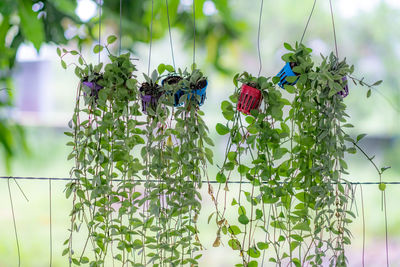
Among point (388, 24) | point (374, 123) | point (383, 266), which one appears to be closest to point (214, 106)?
point (374, 123)

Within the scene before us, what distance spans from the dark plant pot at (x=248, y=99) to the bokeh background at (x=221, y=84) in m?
1.41

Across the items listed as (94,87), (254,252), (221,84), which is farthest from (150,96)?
(221,84)

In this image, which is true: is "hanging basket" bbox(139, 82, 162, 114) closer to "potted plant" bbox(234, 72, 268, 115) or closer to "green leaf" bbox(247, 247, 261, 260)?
"potted plant" bbox(234, 72, 268, 115)

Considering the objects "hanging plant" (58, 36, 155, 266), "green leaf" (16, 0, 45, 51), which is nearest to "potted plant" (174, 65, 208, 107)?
"hanging plant" (58, 36, 155, 266)

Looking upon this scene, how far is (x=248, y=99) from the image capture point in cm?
79

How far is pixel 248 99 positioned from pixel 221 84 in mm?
1866

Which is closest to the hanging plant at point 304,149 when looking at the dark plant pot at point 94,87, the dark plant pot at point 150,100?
the dark plant pot at point 150,100

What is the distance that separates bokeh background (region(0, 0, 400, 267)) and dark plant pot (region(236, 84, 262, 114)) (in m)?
1.41

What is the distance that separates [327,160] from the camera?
0.78 metres

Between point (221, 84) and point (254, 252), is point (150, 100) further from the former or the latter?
point (221, 84)

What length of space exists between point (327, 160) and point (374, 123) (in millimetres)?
2035

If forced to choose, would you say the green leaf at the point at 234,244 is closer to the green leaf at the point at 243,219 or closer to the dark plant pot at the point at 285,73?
the green leaf at the point at 243,219

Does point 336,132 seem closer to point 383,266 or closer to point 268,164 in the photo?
point 268,164

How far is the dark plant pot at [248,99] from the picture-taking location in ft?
2.57
